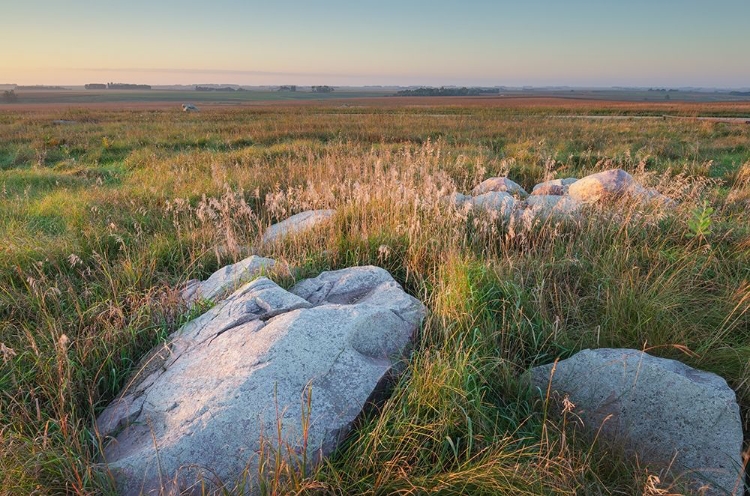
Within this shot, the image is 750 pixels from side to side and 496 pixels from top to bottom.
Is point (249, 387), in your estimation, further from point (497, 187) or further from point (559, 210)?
point (497, 187)

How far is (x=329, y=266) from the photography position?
14.8ft

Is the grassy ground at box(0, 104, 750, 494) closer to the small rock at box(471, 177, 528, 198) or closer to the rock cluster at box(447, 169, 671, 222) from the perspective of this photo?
the rock cluster at box(447, 169, 671, 222)

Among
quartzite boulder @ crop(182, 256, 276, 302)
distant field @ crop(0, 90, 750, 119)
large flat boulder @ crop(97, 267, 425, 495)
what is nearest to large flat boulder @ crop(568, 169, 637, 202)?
large flat boulder @ crop(97, 267, 425, 495)

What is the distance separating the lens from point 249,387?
2.36 metres

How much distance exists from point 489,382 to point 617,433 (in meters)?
0.71

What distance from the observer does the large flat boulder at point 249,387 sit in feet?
6.80

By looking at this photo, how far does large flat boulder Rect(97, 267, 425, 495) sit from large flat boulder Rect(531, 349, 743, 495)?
1.05m

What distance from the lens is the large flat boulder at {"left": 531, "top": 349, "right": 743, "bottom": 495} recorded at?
226 cm

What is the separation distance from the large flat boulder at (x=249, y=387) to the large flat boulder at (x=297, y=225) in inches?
71.4

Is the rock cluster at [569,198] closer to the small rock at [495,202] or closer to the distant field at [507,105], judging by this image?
the small rock at [495,202]

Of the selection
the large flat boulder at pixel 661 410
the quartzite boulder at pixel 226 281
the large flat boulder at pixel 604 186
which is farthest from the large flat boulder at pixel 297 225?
the large flat boulder at pixel 604 186

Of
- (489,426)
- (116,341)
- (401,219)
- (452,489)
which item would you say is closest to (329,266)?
(401,219)

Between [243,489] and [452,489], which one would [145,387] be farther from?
[452,489]

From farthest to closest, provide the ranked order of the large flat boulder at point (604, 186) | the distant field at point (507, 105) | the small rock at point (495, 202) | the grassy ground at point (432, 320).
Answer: the distant field at point (507, 105) → the large flat boulder at point (604, 186) → the small rock at point (495, 202) → the grassy ground at point (432, 320)
